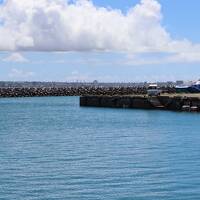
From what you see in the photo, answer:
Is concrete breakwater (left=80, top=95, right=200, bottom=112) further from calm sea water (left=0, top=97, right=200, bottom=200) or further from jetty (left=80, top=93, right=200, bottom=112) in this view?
calm sea water (left=0, top=97, right=200, bottom=200)

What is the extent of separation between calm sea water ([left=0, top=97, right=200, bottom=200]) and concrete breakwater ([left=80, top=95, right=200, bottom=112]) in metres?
23.0

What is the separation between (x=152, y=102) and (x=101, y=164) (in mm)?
51421

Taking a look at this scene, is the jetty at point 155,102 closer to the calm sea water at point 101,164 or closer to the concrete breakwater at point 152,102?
the concrete breakwater at point 152,102

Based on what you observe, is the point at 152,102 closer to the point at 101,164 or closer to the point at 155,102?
the point at 155,102

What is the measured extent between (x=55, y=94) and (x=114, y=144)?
405 ft

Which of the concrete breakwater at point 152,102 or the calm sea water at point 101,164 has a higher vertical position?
the concrete breakwater at point 152,102

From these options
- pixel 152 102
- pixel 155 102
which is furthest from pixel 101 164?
pixel 155 102

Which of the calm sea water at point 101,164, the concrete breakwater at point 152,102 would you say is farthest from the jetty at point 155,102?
the calm sea water at point 101,164

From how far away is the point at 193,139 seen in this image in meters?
44.5

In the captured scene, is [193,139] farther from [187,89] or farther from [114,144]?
[187,89]

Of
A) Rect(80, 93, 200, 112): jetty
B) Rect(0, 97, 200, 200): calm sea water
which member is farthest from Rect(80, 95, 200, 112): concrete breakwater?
Rect(0, 97, 200, 200): calm sea water

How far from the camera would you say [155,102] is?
83250mm

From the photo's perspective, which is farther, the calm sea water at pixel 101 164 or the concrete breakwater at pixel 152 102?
the concrete breakwater at pixel 152 102

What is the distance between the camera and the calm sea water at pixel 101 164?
25.5m
